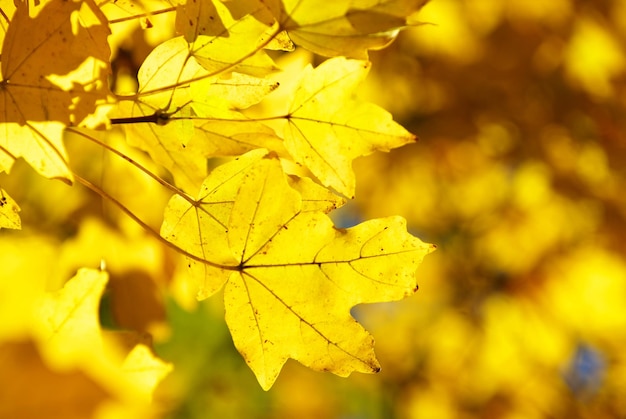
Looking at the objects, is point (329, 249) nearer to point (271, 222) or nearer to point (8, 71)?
point (271, 222)

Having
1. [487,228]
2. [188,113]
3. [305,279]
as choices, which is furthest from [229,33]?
[487,228]

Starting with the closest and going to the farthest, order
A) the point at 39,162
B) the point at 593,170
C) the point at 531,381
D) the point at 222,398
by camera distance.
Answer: the point at 39,162, the point at 593,170, the point at 222,398, the point at 531,381

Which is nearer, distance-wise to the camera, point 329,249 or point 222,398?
point 329,249

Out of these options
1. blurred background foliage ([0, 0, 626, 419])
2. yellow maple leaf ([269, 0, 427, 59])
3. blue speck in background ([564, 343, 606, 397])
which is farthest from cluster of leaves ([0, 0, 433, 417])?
blue speck in background ([564, 343, 606, 397])

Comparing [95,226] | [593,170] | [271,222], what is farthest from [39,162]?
[593,170]

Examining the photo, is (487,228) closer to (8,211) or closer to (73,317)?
(73,317)

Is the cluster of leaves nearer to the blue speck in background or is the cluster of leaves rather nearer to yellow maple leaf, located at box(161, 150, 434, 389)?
yellow maple leaf, located at box(161, 150, 434, 389)
